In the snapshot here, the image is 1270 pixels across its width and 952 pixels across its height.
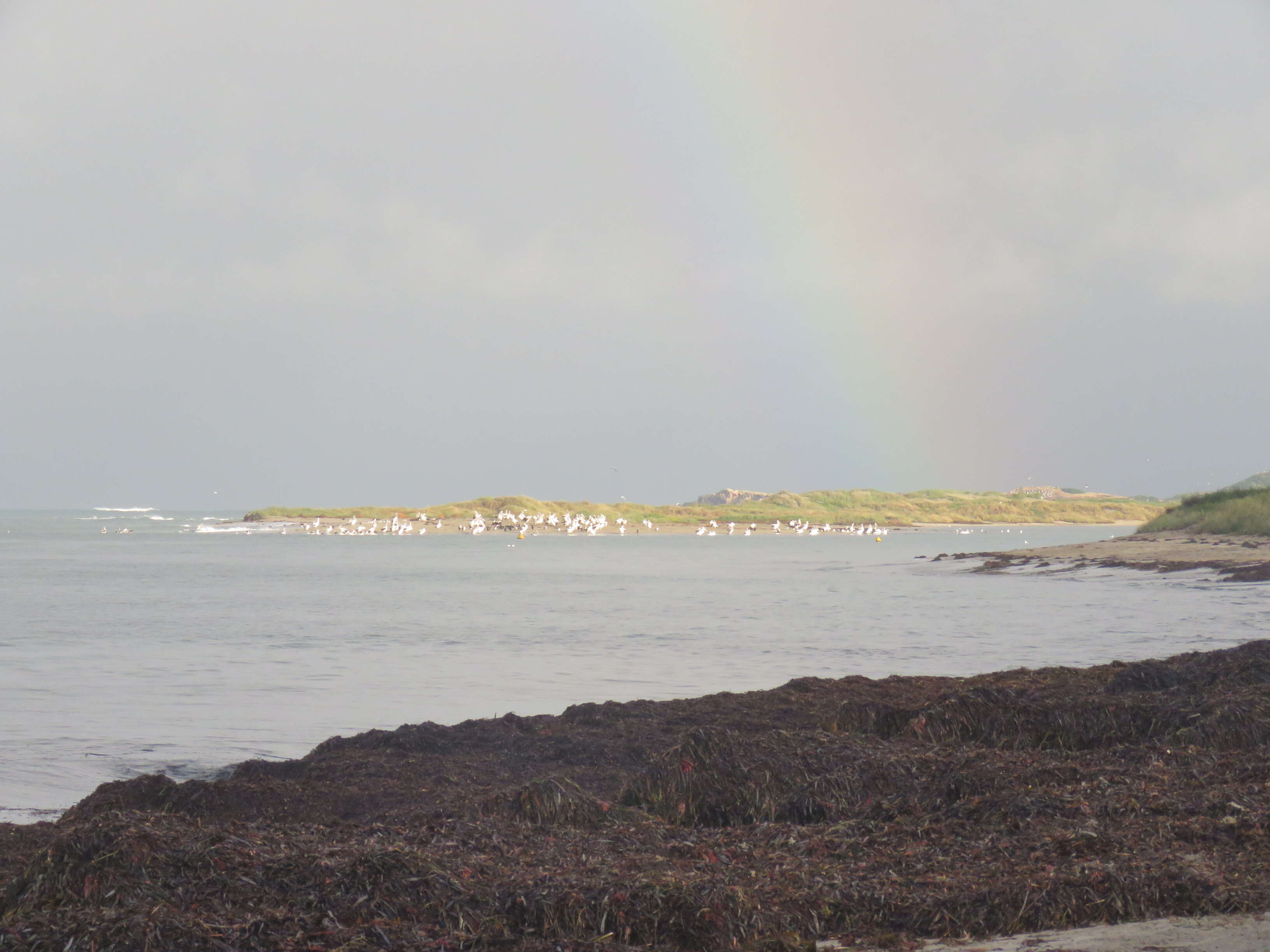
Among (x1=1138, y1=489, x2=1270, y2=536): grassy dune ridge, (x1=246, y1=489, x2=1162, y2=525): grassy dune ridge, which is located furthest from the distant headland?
(x1=1138, y1=489, x2=1270, y2=536): grassy dune ridge

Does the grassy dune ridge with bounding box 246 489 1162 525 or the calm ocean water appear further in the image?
the grassy dune ridge with bounding box 246 489 1162 525

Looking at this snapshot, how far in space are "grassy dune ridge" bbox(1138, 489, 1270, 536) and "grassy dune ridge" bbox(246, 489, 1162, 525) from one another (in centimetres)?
8103

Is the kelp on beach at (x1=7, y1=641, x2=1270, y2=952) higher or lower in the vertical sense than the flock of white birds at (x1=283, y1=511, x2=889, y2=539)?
higher

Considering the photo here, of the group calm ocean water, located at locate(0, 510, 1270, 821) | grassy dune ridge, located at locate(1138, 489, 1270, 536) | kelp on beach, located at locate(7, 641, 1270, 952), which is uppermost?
grassy dune ridge, located at locate(1138, 489, 1270, 536)

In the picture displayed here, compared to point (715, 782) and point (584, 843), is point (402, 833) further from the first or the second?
point (715, 782)

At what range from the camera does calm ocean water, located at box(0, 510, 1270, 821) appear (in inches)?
474

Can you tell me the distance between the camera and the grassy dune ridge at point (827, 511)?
469ft

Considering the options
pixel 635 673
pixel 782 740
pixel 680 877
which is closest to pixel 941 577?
pixel 635 673

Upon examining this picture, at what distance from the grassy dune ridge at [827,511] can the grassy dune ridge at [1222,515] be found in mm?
81032

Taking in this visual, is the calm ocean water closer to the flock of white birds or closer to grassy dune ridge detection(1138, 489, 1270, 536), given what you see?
grassy dune ridge detection(1138, 489, 1270, 536)

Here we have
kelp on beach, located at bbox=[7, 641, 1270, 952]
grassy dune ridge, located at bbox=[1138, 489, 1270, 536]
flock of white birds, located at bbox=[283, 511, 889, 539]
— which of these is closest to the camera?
kelp on beach, located at bbox=[7, 641, 1270, 952]

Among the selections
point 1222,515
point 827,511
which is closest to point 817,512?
point 827,511

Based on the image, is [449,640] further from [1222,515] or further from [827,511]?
[827,511]

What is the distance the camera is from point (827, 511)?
157 meters
